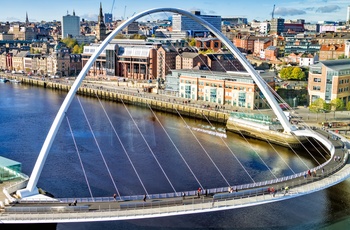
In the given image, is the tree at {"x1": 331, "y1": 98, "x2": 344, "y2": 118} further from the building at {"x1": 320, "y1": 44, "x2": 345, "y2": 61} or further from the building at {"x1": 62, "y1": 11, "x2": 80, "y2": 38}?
the building at {"x1": 62, "y1": 11, "x2": 80, "y2": 38}

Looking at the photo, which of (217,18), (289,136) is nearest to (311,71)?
(289,136)

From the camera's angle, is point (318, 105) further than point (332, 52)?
No

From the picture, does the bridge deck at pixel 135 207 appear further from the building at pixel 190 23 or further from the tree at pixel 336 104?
the building at pixel 190 23

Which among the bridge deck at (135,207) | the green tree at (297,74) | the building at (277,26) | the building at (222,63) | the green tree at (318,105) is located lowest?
the bridge deck at (135,207)

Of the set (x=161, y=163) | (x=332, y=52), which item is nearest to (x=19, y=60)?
(x=332, y=52)

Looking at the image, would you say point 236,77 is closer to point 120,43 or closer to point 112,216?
point 112,216

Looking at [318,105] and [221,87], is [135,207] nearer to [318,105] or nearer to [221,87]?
[318,105]

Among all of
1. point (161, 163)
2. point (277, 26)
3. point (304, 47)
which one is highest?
point (277, 26)

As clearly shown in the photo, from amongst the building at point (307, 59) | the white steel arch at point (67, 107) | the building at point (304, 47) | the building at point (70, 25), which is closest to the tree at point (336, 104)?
the white steel arch at point (67, 107)
